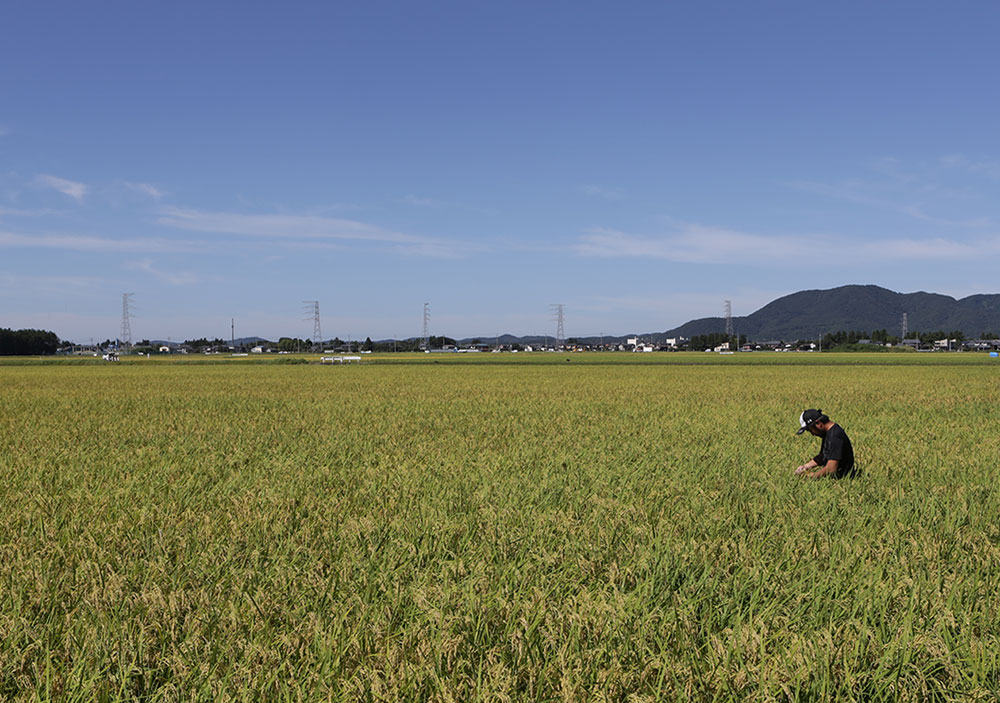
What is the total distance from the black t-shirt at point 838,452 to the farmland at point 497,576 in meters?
0.39

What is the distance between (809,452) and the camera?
1099cm

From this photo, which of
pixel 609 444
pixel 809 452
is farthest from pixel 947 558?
pixel 609 444

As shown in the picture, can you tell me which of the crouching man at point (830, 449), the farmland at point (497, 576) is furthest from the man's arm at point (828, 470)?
the farmland at point (497, 576)

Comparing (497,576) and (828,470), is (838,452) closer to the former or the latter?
(828,470)

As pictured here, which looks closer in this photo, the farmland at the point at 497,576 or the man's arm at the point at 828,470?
the farmland at the point at 497,576

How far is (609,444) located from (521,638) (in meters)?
8.49

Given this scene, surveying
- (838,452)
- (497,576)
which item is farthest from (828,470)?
(497,576)

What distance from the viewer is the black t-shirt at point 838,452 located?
8547 mm

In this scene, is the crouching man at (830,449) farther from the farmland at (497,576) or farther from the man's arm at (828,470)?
the farmland at (497,576)

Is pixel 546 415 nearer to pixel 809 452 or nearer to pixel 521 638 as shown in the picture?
pixel 809 452

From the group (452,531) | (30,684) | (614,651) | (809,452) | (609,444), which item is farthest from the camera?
(609,444)

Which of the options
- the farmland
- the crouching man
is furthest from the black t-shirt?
the farmland

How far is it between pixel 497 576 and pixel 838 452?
5866 mm

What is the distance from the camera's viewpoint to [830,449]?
28.2 feet
